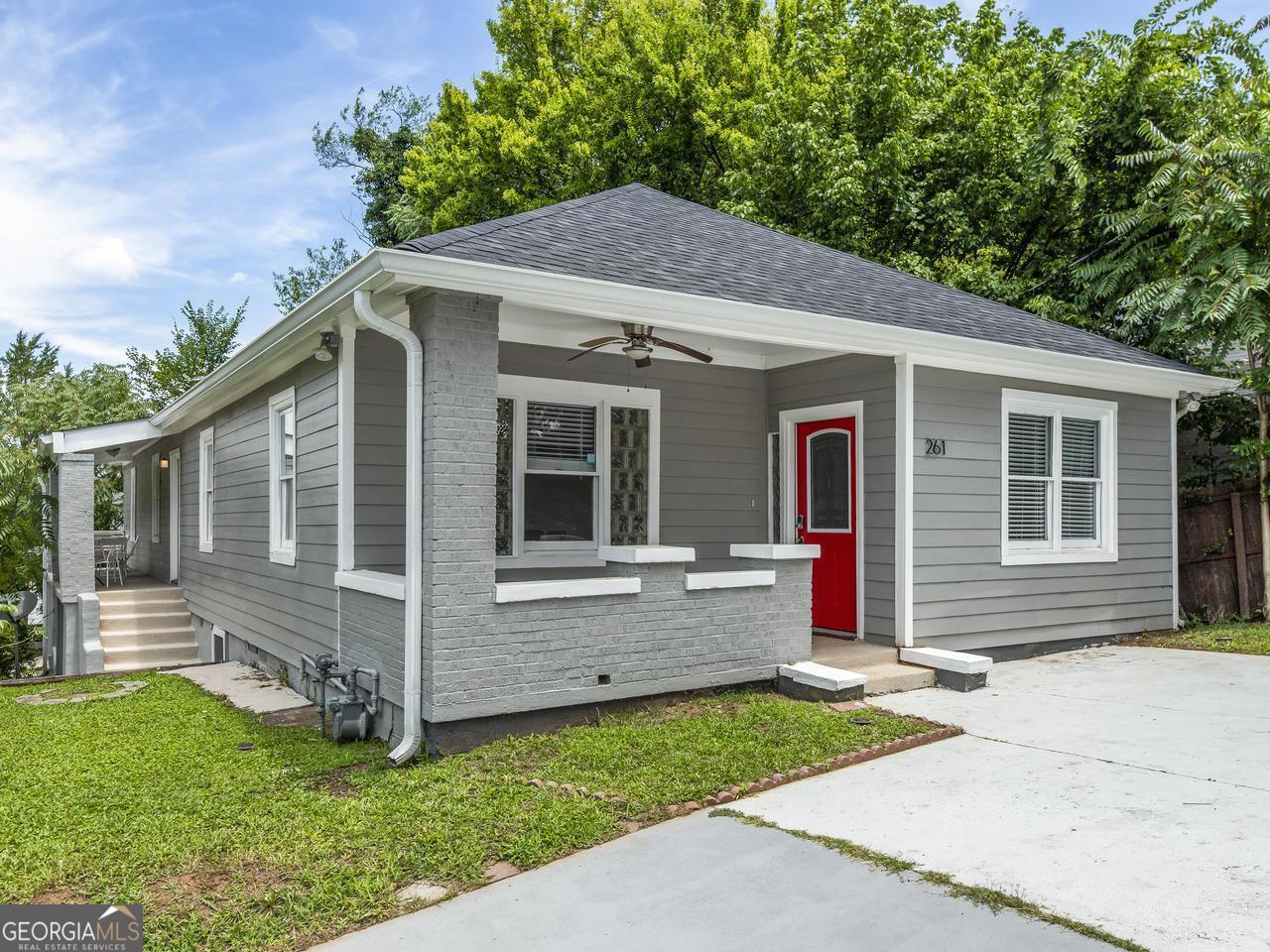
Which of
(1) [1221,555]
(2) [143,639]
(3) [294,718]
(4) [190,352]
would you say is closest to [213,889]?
(3) [294,718]

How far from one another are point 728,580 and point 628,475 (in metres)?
2.16

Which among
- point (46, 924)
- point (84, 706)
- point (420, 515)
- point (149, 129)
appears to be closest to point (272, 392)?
point (84, 706)

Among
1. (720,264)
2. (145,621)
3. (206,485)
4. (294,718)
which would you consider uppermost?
(720,264)

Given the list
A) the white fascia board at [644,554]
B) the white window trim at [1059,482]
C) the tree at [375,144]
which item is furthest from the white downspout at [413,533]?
the tree at [375,144]

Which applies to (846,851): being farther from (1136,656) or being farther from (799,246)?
(799,246)

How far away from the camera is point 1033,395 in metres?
8.12

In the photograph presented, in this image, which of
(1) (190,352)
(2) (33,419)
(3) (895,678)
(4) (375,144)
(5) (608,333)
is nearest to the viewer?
(3) (895,678)

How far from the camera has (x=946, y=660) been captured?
268 inches

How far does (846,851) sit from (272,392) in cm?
680

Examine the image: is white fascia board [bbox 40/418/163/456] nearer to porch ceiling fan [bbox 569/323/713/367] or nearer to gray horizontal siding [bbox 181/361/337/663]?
gray horizontal siding [bbox 181/361/337/663]

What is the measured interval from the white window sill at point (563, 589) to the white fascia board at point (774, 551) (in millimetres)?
1003

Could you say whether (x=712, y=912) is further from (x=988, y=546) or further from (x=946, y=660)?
(x=988, y=546)

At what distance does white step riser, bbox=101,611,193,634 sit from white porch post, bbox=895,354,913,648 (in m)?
9.49

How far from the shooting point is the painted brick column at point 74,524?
11461 millimetres
